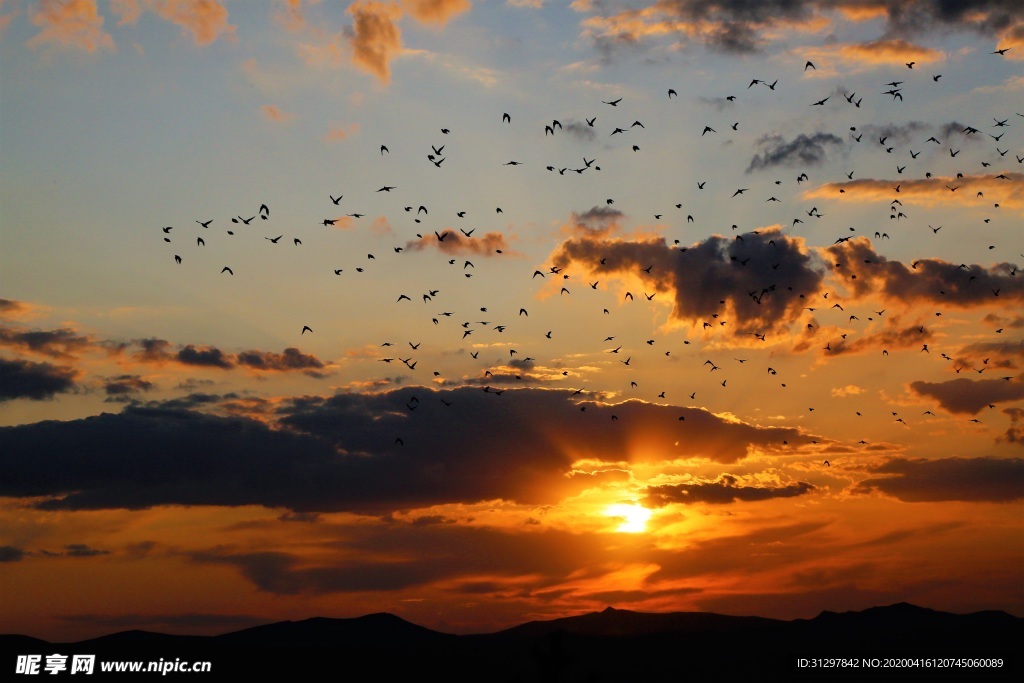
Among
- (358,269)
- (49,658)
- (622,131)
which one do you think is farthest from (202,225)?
(49,658)

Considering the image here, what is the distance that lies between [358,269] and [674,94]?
3642 centimetres

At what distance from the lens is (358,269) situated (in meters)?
102

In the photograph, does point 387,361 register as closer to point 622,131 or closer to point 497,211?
point 497,211

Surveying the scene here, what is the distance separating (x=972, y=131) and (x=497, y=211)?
1706 inches

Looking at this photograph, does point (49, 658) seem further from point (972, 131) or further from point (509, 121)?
point (972, 131)

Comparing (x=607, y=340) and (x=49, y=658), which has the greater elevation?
(x=607, y=340)

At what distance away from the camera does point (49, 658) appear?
124 m

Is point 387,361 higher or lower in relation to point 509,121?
lower

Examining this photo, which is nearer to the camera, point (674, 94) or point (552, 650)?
point (674, 94)

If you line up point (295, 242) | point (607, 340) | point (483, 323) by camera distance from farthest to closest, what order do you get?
point (607, 340)
point (483, 323)
point (295, 242)

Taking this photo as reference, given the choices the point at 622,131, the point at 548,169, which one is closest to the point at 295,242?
the point at 548,169

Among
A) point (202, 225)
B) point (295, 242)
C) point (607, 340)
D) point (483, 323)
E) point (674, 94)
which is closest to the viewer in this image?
point (674, 94)

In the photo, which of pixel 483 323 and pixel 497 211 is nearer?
Answer: pixel 497 211

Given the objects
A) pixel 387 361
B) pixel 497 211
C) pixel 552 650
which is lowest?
pixel 552 650
